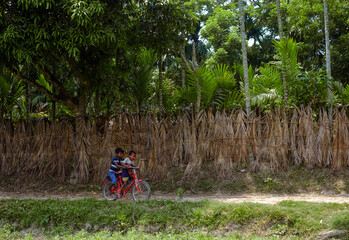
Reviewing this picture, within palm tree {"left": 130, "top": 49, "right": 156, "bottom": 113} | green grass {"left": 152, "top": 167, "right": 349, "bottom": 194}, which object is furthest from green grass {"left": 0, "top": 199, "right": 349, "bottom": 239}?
palm tree {"left": 130, "top": 49, "right": 156, "bottom": 113}

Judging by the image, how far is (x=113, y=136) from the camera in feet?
30.2

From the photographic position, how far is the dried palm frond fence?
840cm

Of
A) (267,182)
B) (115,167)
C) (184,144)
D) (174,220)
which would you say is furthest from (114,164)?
(267,182)

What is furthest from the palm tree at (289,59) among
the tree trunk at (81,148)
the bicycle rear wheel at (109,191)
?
the tree trunk at (81,148)

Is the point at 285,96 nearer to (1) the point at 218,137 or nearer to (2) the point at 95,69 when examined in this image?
(1) the point at 218,137

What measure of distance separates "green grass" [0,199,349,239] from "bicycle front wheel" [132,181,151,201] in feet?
1.97

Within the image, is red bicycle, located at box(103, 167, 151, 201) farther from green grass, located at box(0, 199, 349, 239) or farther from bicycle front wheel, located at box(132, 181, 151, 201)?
green grass, located at box(0, 199, 349, 239)

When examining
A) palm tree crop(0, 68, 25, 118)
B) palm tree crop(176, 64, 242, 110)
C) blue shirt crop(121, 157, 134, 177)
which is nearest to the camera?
blue shirt crop(121, 157, 134, 177)

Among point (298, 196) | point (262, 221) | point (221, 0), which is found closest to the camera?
point (262, 221)

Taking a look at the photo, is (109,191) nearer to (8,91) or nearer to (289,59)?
(8,91)

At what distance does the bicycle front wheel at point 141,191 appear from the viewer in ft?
23.2

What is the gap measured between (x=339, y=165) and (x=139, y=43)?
5.77 metres

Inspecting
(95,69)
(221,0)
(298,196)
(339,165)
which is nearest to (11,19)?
(95,69)

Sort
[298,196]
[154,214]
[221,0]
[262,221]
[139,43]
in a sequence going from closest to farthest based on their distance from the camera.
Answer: [262,221] → [154,214] → [298,196] → [139,43] → [221,0]
